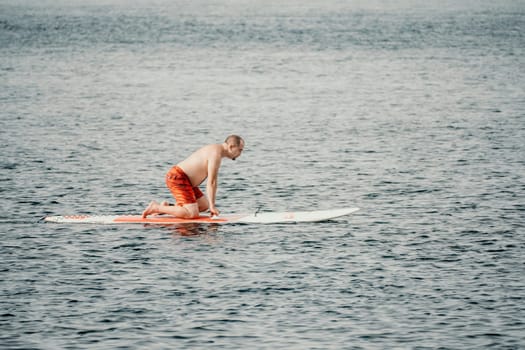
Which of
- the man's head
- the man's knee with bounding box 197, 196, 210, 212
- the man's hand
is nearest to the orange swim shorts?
the man's knee with bounding box 197, 196, 210, 212

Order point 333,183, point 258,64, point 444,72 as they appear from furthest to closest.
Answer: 1. point 258,64
2. point 444,72
3. point 333,183

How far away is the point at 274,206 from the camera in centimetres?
2327

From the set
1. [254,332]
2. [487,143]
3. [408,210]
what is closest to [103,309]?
[254,332]

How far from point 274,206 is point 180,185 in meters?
3.27

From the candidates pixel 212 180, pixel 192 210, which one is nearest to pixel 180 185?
pixel 192 210

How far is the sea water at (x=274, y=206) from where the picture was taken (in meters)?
15.3

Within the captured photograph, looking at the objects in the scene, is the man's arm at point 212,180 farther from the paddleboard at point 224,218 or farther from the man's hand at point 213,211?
the paddleboard at point 224,218

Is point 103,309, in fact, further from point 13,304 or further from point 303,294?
point 303,294

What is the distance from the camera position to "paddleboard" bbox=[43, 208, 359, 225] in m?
20.9

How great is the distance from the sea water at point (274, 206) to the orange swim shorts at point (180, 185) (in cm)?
56

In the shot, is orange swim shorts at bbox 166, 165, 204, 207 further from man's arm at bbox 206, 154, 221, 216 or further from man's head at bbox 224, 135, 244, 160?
man's head at bbox 224, 135, 244, 160

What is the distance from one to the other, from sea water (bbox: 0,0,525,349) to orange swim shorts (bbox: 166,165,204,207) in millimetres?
563

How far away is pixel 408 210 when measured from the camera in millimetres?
22688

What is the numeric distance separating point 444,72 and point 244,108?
1761 centimetres
